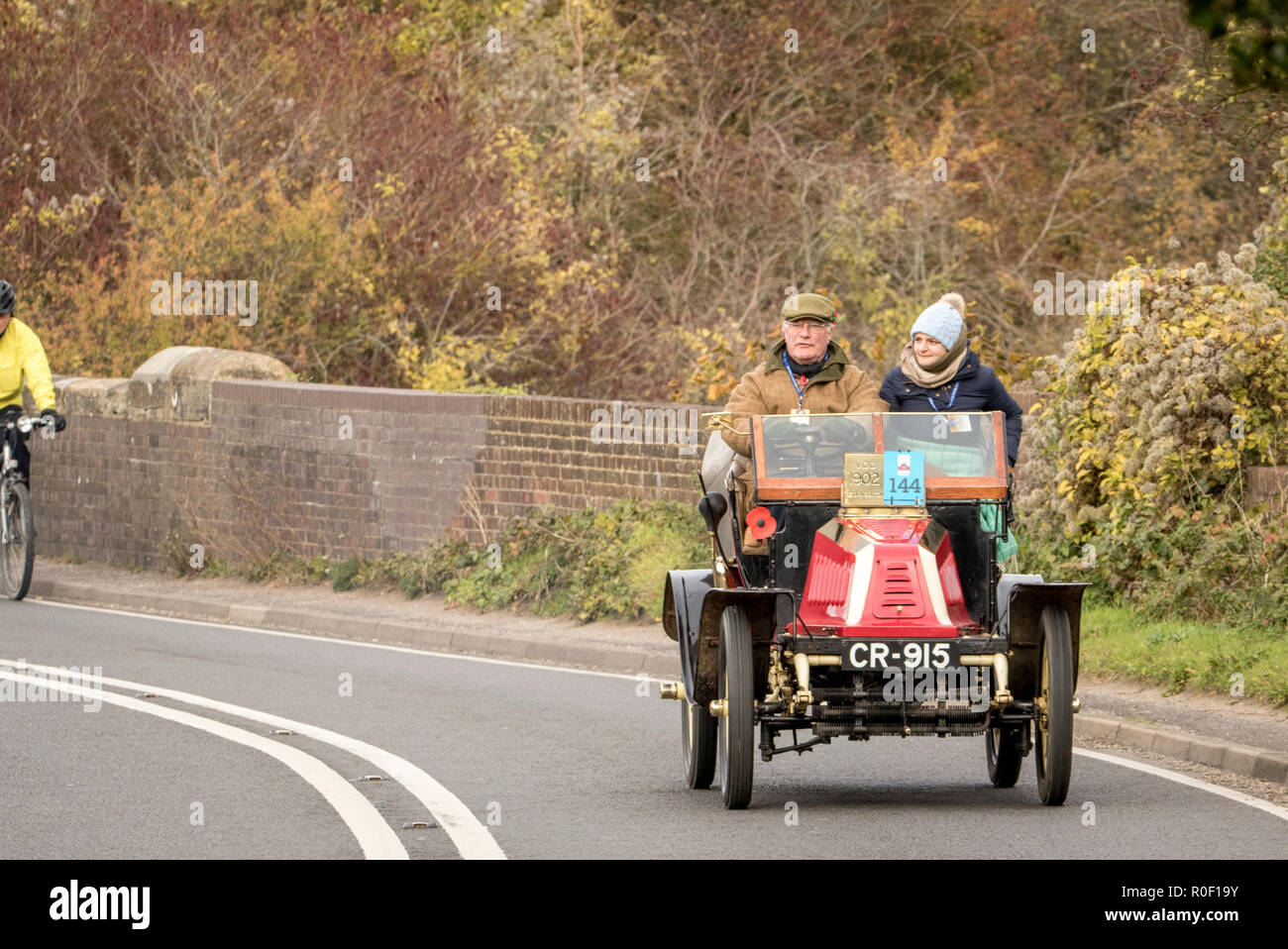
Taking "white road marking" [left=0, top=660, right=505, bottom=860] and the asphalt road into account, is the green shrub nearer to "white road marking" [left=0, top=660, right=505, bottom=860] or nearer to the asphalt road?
the asphalt road

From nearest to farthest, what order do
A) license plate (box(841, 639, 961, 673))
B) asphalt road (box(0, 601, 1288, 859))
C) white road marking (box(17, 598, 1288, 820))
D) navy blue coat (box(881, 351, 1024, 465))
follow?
asphalt road (box(0, 601, 1288, 859)) → license plate (box(841, 639, 961, 673)) → white road marking (box(17, 598, 1288, 820)) → navy blue coat (box(881, 351, 1024, 465))

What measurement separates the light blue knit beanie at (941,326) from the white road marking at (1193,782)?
2293mm

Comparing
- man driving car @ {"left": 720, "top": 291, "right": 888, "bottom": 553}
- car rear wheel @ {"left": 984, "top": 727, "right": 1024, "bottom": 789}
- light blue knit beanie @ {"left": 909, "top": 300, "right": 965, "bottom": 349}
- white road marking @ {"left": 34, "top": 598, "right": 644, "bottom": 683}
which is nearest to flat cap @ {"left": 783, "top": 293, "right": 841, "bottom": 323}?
man driving car @ {"left": 720, "top": 291, "right": 888, "bottom": 553}

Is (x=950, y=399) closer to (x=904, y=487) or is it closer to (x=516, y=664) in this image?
(x=904, y=487)

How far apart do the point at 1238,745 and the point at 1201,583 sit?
4.02m

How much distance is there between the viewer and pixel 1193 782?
9984mm

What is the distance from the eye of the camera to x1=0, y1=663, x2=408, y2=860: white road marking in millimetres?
8141

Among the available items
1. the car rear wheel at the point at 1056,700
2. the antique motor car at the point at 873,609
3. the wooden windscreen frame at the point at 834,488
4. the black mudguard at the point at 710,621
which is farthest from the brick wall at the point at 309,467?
the car rear wheel at the point at 1056,700

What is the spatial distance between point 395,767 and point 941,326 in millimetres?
3261

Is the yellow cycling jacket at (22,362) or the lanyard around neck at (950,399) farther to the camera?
the yellow cycling jacket at (22,362)

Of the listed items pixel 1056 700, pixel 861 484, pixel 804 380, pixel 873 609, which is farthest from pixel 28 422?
pixel 1056 700

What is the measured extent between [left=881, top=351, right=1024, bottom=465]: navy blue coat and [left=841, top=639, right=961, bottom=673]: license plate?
1508 millimetres

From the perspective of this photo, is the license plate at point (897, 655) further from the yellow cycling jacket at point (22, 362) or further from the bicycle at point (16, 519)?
the yellow cycling jacket at point (22, 362)

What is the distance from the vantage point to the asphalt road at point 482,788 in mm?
8133
